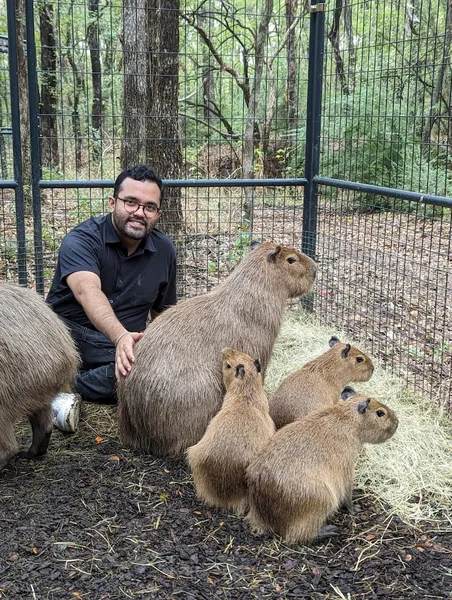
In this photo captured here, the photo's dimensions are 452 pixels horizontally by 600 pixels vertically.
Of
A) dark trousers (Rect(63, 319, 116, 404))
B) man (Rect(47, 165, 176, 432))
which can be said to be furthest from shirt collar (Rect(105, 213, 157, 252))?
dark trousers (Rect(63, 319, 116, 404))

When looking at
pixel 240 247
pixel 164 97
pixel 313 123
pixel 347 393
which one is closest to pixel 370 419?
pixel 347 393

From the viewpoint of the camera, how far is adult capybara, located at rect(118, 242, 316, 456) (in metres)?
3.65

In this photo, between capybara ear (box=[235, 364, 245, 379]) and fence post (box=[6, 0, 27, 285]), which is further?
fence post (box=[6, 0, 27, 285])

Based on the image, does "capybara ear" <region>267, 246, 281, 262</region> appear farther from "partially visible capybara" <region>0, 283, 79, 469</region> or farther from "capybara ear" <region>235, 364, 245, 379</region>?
"partially visible capybara" <region>0, 283, 79, 469</region>

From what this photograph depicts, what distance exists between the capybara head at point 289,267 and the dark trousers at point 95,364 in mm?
1252

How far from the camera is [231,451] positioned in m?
3.09

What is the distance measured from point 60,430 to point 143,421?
684 millimetres

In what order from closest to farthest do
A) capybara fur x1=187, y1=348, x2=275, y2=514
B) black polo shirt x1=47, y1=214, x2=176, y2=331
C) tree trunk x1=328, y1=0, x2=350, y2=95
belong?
1. capybara fur x1=187, y1=348, x2=275, y2=514
2. black polo shirt x1=47, y1=214, x2=176, y2=331
3. tree trunk x1=328, y1=0, x2=350, y2=95

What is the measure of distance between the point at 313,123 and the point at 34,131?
94.6 inches

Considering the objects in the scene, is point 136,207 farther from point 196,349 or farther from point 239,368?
point 239,368

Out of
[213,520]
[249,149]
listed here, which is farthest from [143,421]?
[249,149]

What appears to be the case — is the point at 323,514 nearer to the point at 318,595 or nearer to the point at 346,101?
the point at 318,595

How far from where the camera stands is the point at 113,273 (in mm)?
4469

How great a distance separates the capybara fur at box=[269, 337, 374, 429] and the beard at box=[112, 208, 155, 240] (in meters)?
1.34
